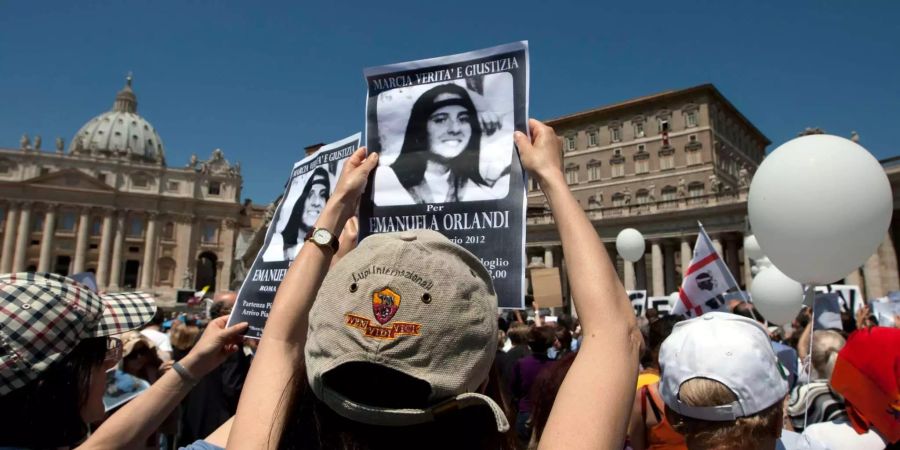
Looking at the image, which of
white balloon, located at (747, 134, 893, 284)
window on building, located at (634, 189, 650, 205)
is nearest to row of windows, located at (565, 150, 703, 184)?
window on building, located at (634, 189, 650, 205)

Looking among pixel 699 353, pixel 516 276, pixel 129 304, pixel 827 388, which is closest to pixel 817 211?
pixel 827 388

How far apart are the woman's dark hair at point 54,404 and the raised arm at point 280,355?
2.99ft

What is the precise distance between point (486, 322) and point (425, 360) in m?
0.17

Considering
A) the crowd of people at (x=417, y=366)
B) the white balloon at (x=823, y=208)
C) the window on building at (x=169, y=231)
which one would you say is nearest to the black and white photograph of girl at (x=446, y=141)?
the crowd of people at (x=417, y=366)

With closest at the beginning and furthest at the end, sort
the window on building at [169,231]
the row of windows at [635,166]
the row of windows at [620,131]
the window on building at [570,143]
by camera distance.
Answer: the row of windows at [635,166]
the row of windows at [620,131]
the window on building at [570,143]
the window on building at [169,231]

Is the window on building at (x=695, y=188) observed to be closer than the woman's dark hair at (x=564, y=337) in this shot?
No

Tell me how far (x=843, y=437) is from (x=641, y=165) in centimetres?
4830

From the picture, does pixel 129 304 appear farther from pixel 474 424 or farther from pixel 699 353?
pixel 699 353

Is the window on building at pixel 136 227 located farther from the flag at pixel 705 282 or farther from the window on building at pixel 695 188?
the flag at pixel 705 282

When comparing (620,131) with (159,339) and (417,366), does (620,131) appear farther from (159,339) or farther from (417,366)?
(417,366)

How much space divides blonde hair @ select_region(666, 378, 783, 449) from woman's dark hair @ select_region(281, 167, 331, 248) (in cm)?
233

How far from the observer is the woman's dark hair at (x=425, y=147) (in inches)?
98.8

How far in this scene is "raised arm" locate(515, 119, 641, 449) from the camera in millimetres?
1175

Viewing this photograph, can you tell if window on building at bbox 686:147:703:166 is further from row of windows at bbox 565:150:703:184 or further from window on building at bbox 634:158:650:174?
window on building at bbox 634:158:650:174
